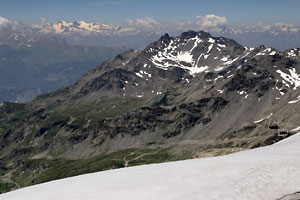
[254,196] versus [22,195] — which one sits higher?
[254,196]

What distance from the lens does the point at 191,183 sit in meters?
17.6

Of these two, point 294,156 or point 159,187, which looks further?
point 294,156

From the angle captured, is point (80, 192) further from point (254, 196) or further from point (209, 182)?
point (254, 196)

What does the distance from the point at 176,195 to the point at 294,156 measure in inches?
405

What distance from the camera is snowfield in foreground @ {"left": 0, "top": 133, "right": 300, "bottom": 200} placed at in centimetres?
1631

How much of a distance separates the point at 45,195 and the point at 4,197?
10.4ft

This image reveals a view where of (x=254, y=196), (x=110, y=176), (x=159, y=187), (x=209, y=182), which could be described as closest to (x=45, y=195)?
(x=110, y=176)

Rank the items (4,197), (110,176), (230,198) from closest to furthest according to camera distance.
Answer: (230,198), (4,197), (110,176)

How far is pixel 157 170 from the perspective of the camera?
2034cm

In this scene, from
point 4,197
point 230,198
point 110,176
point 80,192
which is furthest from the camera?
A: point 110,176

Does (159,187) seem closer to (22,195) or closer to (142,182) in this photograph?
(142,182)

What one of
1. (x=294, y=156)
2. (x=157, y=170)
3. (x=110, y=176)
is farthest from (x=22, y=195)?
(x=294, y=156)

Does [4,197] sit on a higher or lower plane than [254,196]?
lower

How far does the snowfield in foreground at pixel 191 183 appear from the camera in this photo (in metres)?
16.3
